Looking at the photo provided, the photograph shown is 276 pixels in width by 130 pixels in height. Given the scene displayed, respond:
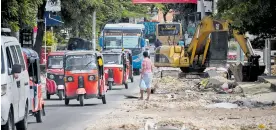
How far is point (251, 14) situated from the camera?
96.2 ft

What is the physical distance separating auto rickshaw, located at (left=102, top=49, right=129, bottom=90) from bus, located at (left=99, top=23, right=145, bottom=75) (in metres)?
11.2

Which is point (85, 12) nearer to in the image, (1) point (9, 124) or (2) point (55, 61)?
(2) point (55, 61)

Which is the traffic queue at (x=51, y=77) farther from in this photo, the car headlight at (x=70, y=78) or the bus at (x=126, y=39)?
the bus at (x=126, y=39)

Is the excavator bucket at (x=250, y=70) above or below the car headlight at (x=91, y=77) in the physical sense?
below

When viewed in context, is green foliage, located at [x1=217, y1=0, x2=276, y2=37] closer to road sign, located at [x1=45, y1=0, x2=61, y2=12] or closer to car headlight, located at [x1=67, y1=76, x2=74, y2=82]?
car headlight, located at [x1=67, y1=76, x2=74, y2=82]

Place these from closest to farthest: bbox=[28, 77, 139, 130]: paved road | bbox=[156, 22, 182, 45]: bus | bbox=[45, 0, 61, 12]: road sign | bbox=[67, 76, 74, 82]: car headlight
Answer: bbox=[28, 77, 139, 130]: paved road < bbox=[67, 76, 74, 82]: car headlight < bbox=[45, 0, 61, 12]: road sign < bbox=[156, 22, 182, 45]: bus

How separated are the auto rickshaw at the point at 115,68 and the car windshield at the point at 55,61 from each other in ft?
15.9

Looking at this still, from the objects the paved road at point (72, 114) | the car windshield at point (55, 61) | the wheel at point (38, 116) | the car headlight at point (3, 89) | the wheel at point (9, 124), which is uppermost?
the car headlight at point (3, 89)

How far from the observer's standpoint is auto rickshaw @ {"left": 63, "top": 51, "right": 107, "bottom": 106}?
2766cm

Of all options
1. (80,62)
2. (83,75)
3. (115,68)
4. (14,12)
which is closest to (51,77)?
(80,62)

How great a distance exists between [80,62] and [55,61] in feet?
18.1

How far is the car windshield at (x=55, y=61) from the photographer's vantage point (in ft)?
108

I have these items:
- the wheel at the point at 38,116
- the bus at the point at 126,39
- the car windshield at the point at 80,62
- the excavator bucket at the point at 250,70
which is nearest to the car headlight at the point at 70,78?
the car windshield at the point at 80,62

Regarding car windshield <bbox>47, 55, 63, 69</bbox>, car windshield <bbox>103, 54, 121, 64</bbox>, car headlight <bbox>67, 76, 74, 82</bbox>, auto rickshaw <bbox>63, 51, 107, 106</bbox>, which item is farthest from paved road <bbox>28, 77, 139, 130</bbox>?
car windshield <bbox>103, 54, 121, 64</bbox>
